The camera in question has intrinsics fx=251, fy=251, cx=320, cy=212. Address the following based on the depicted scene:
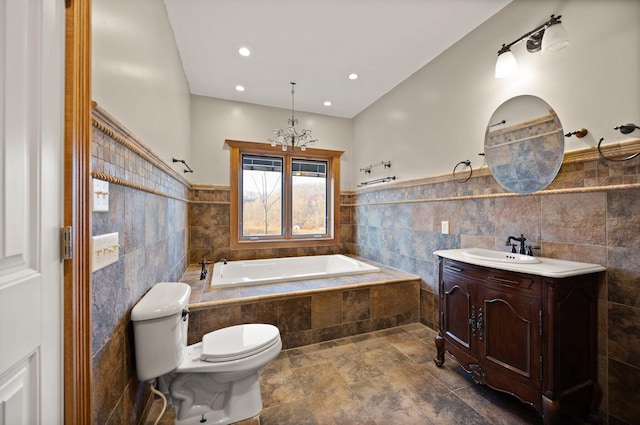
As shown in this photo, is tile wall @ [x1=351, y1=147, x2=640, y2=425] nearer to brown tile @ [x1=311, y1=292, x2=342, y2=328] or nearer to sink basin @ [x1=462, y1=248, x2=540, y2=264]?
sink basin @ [x1=462, y1=248, x2=540, y2=264]

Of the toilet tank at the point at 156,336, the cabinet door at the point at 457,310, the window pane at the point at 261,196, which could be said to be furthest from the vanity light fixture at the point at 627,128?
the window pane at the point at 261,196

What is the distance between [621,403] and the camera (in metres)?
1.35

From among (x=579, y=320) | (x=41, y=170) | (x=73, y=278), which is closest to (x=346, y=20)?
(x=41, y=170)

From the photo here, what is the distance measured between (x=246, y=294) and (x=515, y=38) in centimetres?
292

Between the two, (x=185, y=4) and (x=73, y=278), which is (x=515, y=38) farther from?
(x=73, y=278)

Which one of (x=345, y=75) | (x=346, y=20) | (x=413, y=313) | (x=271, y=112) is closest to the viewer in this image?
(x=346, y=20)

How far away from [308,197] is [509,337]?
302cm

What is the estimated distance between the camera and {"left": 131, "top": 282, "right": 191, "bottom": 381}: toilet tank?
1.21 metres

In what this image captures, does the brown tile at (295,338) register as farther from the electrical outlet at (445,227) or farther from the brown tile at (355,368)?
the electrical outlet at (445,227)

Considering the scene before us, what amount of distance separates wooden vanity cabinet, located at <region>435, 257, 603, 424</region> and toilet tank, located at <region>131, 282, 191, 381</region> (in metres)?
1.77

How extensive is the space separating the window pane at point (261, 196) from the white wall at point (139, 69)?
4.27ft


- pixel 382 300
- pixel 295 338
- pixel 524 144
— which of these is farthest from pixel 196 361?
→ pixel 524 144

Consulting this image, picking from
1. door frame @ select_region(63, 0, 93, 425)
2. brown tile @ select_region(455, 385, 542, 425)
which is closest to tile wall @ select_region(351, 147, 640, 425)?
brown tile @ select_region(455, 385, 542, 425)

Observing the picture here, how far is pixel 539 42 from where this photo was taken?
1653 millimetres
